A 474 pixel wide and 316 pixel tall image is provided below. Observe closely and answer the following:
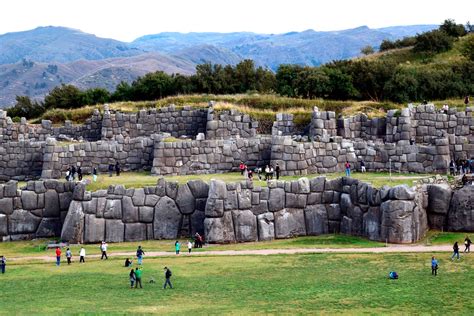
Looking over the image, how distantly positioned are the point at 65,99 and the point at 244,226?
29393 millimetres

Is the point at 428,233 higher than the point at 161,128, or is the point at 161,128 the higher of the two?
the point at 161,128

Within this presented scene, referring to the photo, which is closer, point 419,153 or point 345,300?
point 345,300

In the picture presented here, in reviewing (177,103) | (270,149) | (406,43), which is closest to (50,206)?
(270,149)

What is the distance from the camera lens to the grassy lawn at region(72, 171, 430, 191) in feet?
126

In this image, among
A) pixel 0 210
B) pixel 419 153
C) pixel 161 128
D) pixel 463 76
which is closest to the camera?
pixel 0 210

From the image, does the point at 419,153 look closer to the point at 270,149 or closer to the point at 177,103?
the point at 270,149

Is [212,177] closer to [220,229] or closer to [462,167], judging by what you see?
[220,229]

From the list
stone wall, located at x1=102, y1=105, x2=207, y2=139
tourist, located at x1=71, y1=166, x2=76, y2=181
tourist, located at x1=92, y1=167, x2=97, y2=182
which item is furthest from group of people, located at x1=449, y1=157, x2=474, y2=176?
tourist, located at x1=71, y1=166, x2=76, y2=181

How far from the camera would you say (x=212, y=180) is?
37812mm

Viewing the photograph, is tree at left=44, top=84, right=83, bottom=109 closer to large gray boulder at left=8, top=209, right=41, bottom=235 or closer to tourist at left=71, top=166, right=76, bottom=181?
tourist at left=71, top=166, right=76, bottom=181

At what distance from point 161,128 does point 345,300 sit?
2730 cm

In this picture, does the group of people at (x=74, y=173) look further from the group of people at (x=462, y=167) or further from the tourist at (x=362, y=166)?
the group of people at (x=462, y=167)

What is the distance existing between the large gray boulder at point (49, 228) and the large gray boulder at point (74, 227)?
1715mm

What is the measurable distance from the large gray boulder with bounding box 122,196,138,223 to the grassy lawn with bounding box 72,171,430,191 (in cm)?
83
